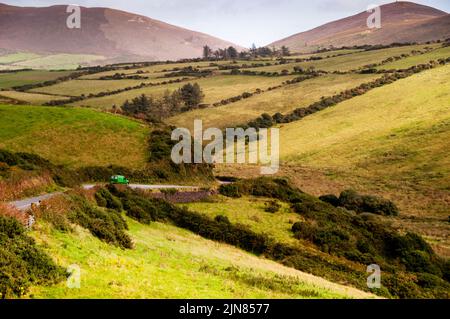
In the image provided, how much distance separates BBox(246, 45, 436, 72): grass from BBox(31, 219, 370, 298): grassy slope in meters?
121

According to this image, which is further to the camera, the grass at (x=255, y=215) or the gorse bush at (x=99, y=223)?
the grass at (x=255, y=215)

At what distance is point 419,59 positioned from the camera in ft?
422

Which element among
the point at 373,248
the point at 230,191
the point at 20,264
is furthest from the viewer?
the point at 230,191

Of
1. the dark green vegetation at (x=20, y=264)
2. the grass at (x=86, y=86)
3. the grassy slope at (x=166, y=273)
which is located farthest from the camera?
the grass at (x=86, y=86)

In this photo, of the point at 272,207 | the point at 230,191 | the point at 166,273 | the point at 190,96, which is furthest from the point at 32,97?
the point at 166,273

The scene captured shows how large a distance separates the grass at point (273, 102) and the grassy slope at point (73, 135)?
43.5 m

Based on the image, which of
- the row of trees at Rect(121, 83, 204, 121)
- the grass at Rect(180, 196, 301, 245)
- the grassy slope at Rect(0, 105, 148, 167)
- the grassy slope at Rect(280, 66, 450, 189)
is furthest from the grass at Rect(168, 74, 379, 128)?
the grass at Rect(180, 196, 301, 245)

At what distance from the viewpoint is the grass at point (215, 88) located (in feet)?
405

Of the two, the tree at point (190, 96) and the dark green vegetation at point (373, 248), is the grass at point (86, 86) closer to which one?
the tree at point (190, 96)

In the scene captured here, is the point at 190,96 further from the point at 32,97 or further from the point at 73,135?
the point at 73,135

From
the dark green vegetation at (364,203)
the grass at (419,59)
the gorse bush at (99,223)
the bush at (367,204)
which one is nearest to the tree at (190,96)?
the grass at (419,59)

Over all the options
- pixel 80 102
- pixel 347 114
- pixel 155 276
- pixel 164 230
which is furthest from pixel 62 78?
pixel 155 276

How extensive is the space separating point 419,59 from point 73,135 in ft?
332
